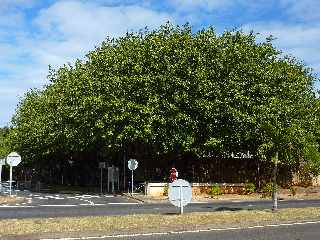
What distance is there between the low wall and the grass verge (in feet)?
57.4

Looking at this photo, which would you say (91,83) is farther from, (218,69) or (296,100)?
(296,100)

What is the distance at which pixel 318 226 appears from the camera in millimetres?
16234

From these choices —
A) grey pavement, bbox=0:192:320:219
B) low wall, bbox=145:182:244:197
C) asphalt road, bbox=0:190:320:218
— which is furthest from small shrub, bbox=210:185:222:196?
asphalt road, bbox=0:190:320:218

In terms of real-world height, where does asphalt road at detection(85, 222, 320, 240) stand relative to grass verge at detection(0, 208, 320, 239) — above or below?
below

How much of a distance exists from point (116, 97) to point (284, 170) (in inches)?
590

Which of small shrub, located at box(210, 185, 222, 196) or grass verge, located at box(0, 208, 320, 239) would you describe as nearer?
grass verge, located at box(0, 208, 320, 239)

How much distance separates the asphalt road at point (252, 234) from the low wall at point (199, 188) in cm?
2042

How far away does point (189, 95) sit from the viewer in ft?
113

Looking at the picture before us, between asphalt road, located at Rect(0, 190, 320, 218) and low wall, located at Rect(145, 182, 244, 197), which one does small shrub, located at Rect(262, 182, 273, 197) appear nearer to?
low wall, located at Rect(145, 182, 244, 197)

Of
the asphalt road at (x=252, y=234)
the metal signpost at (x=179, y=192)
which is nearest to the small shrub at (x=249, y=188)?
the metal signpost at (x=179, y=192)

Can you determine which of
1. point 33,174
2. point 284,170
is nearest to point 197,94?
point 284,170

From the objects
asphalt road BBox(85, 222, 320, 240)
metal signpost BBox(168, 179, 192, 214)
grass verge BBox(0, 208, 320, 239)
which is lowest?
asphalt road BBox(85, 222, 320, 240)

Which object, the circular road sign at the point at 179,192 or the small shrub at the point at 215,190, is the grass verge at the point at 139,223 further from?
the small shrub at the point at 215,190

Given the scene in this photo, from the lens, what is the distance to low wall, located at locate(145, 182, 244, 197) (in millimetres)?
36219
